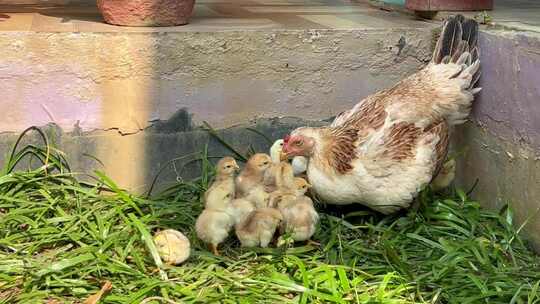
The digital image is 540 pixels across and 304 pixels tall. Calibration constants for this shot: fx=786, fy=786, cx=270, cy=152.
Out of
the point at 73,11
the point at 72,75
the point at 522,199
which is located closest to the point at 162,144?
the point at 72,75

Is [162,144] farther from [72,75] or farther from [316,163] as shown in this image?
[316,163]

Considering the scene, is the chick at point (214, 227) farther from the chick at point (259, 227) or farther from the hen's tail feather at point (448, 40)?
the hen's tail feather at point (448, 40)

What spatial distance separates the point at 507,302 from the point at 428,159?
2.50 ft

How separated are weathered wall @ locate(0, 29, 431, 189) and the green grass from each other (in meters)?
0.16

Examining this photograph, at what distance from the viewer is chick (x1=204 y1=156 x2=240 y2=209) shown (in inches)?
121

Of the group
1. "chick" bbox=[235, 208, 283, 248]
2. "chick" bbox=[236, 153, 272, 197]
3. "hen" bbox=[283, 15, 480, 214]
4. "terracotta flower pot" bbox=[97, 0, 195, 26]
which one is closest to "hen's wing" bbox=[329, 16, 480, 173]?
"hen" bbox=[283, 15, 480, 214]

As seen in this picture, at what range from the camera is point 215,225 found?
301 centimetres

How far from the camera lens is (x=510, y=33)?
136 inches

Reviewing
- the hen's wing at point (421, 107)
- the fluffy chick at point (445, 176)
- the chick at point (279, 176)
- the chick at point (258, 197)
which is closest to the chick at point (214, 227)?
the chick at point (258, 197)

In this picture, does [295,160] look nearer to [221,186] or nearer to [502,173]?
[221,186]

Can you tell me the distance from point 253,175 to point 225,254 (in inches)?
15.2

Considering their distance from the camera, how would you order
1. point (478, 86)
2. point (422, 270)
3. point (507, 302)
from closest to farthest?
→ 1. point (507, 302)
2. point (422, 270)
3. point (478, 86)

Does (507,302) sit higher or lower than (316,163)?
lower

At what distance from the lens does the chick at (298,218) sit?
10.0 ft
